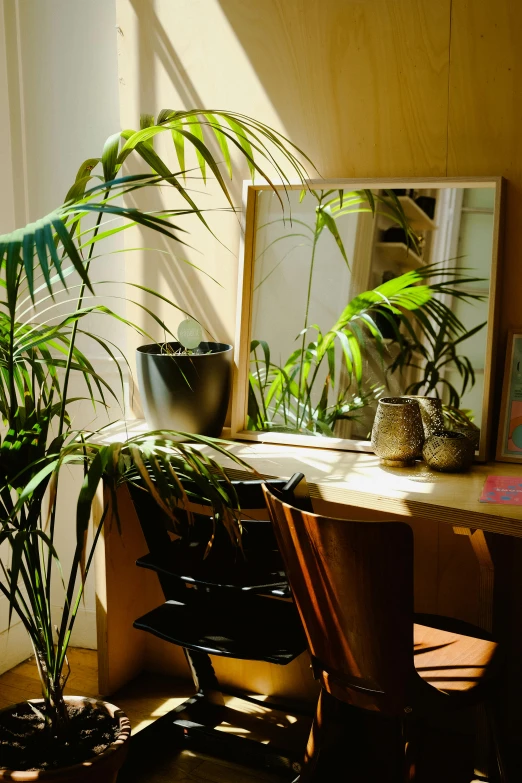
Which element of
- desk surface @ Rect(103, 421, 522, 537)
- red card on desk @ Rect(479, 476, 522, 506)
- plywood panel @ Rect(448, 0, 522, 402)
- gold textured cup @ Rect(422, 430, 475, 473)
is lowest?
desk surface @ Rect(103, 421, 522, 537)

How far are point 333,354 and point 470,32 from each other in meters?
0.86

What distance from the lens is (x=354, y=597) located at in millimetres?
1466

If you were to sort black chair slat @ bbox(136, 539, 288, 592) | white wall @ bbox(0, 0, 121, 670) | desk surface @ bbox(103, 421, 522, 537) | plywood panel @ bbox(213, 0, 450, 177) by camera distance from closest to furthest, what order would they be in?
desk surface @ bbox(103, 421, 522, 537) → black chair slat @ bbox(136, 539, 288, 592) → plywood panel @ bbox(213, 0, 450, 177) → white wall @ bbox(0, 0, 121, 670)

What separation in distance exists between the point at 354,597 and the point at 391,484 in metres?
0.44

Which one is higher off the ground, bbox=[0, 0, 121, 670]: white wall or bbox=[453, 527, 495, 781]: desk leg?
bbox=[0, 0, 121, 670]: white wall

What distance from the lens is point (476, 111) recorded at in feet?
6.56

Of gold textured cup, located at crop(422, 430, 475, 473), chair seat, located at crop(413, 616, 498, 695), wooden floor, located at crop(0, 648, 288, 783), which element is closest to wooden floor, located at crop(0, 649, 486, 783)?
wooden floor, located at crop(0, 648, 288, 783)

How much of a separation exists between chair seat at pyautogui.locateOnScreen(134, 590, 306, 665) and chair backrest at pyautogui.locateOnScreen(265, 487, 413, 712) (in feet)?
0.54

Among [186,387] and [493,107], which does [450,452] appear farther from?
[493,107]

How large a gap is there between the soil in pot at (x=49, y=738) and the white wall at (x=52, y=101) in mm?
853

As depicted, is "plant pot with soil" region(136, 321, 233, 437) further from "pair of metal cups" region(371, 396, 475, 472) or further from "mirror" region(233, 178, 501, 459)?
"pair of metal cups" region(371, 396, 475, 472)

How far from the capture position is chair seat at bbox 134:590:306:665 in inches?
69.3

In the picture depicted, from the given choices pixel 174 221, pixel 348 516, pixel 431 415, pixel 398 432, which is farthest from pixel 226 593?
pixel 174 221

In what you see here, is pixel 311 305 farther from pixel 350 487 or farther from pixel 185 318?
pixel 350 487
